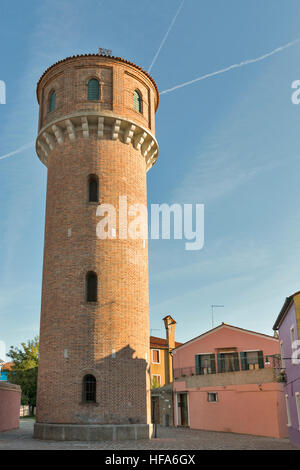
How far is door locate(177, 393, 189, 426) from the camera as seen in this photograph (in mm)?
33812

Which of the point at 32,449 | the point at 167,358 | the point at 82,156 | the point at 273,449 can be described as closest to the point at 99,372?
the point at 32,449

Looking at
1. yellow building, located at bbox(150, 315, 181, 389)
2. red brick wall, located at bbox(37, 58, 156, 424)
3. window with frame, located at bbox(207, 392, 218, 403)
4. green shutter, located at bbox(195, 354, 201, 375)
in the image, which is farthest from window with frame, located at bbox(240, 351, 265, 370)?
yellow building, located at bbox(150, 315, 181, 389)

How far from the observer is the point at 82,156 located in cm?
2312

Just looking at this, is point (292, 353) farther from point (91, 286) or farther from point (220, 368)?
point (220, 368)

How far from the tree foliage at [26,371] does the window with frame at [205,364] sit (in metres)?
19.7

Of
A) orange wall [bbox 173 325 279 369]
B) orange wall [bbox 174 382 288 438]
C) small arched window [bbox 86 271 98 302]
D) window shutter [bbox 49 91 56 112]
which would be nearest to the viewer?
small arched window [bbox 86 271 98 302]

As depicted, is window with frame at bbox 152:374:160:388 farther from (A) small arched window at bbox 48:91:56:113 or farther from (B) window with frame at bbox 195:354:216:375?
(A) small arched window at bbox 48:91:56:113

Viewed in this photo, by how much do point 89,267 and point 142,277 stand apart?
2.95 meters

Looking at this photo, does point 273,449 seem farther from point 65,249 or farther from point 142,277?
point 65,249

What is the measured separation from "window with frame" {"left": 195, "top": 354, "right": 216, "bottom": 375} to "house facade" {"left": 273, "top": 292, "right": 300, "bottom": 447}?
11.2 meters

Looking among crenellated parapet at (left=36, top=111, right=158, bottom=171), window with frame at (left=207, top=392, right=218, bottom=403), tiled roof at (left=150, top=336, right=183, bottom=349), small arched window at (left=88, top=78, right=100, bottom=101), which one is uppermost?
small arched window at (left=88, top=78, right=100, bottom=101)

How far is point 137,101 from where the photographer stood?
25.2 m

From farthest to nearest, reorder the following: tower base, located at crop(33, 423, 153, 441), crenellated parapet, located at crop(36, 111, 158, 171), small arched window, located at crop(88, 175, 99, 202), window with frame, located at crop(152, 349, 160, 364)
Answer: window with frame, located at crop(152, 349, 160, 364) → crenellated parapet, located at crop(36, 111, 158, 171) → small arched window, located at crop(88, 175, 99, 202) → tower base, located at crop(33, 423, 153, 441)
